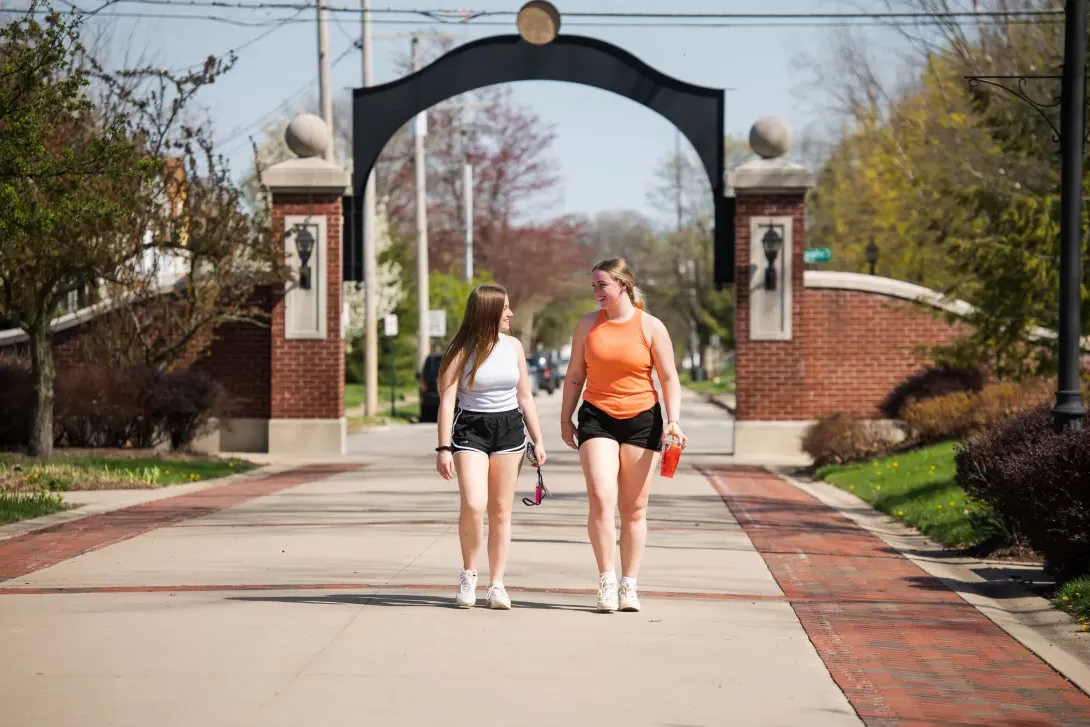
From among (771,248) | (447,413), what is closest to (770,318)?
(771,248)

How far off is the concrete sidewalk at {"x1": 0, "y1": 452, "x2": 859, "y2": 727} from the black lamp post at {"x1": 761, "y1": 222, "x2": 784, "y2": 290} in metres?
11.4

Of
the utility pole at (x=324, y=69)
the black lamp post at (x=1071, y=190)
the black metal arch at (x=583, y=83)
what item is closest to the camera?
the black lamp post at (x=1071, y=190)

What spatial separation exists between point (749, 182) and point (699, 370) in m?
61.2

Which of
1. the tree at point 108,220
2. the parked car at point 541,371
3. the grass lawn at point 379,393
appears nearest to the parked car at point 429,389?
the grass lawn at point 379,393

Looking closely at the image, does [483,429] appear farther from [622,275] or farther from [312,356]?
[312,356]

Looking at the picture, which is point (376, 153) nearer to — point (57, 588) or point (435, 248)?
→ point (57, 588)

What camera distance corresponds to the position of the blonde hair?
8.49 metres

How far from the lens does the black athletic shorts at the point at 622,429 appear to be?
27.9 ft

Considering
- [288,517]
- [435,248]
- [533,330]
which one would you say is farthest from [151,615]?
[533,330]

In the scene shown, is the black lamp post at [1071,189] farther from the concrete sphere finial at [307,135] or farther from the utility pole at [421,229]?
the utility pole at [421,229]

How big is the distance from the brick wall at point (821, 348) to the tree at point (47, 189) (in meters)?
9.32

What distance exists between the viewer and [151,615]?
323 inches

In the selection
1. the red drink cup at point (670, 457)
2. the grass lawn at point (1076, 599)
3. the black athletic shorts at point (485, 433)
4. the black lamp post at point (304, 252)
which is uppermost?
the black lamp post at point (304, 252)

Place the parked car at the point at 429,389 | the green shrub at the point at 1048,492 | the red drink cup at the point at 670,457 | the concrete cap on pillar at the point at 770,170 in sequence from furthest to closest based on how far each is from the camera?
the parked car at the point at 429,389
the concrete cap on pillar at the point at 770,170
the green shrub at the point at 1048,492
the red drink cup at the point at 670,457
